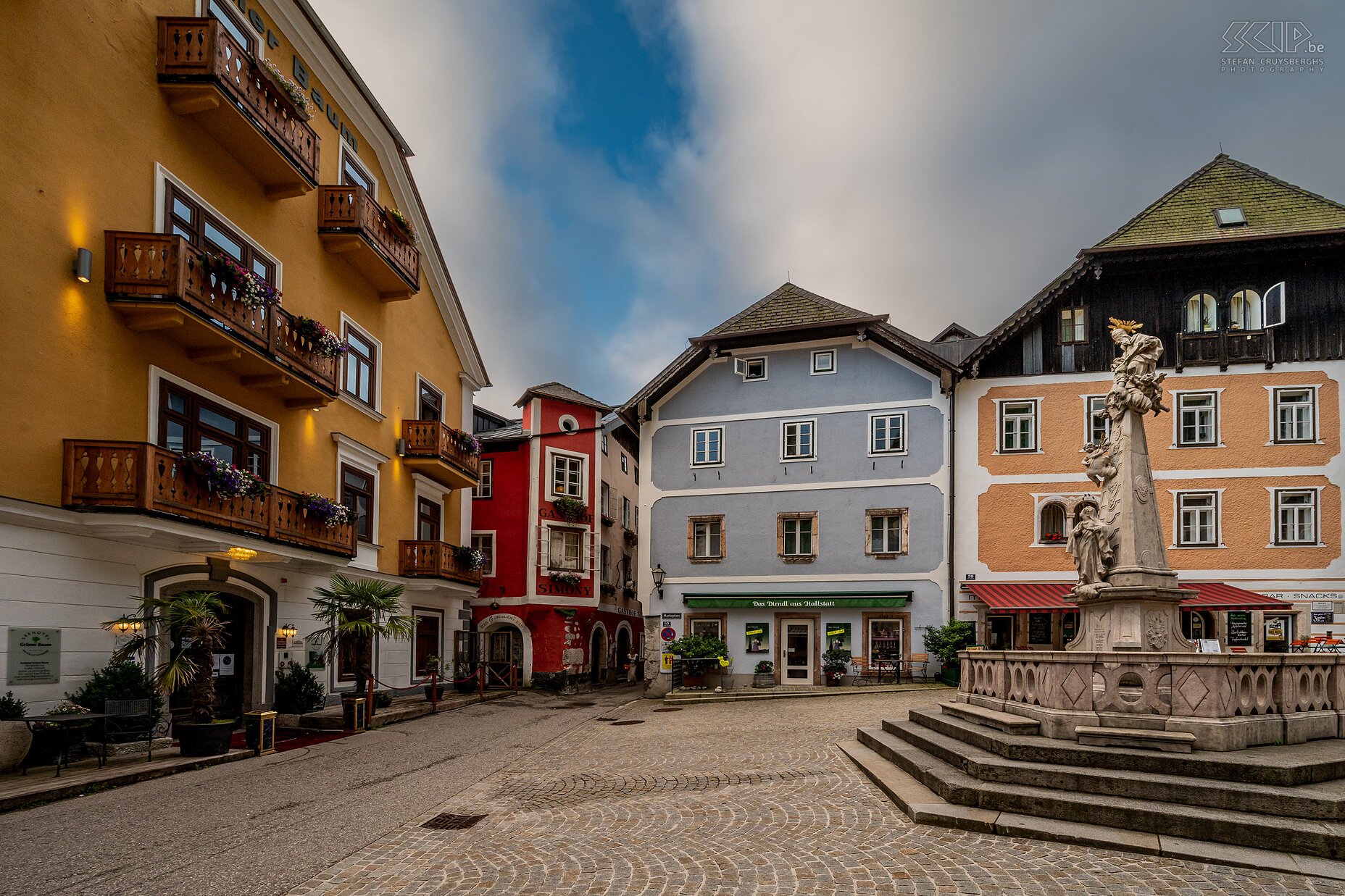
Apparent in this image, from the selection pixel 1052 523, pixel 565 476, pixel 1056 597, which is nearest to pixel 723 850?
pixel 1056 597

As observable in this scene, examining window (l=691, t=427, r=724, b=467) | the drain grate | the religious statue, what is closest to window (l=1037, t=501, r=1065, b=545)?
window (l=691, t=427, r=724, b=467)

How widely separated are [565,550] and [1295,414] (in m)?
24.2

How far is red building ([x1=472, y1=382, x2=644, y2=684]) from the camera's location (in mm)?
31938

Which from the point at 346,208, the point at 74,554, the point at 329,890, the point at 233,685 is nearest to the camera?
the point at 329,890

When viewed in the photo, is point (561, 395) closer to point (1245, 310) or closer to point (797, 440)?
point (797, 440)

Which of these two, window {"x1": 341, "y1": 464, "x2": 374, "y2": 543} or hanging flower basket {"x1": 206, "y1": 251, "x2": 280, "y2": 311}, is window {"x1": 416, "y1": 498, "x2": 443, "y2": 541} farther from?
hanging flower basket {"x1": 206, "y1": 251, "x2": 280, "y2": 311}

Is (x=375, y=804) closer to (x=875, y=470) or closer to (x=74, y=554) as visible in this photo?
(x=74, y=554)

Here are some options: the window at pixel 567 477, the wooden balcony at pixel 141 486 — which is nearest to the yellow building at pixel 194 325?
the wooden balcony at pixel 141 486

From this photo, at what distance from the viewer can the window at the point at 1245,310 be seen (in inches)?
952

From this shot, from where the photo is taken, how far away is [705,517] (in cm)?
2822

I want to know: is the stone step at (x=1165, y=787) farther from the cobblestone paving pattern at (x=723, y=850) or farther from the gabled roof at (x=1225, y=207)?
the gabled roof at (x=1225, y=207)

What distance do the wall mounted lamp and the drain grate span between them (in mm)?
9893

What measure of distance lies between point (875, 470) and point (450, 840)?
66.9 ft

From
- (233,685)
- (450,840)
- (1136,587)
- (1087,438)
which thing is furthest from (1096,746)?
(1087,438)
